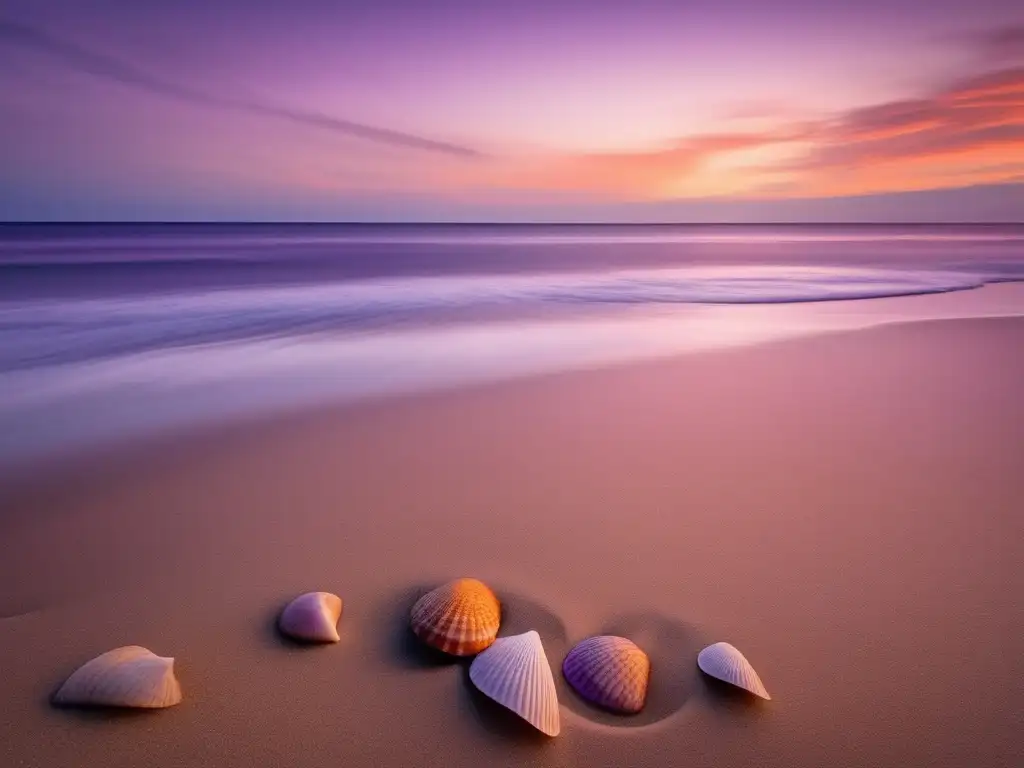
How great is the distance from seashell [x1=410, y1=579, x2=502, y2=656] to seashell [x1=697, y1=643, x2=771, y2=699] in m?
0.61

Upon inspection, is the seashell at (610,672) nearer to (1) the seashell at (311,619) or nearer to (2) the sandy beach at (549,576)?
(2) the sandy beach at (549,576)

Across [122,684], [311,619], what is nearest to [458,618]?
[311,619]

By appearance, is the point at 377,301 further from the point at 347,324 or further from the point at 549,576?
the point at 549,576

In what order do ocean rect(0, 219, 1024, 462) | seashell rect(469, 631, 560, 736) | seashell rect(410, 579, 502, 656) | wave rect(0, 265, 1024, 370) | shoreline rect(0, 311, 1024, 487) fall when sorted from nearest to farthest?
seashell rect(469, 631, 560, 736), seashell rect(410, 579, 502, 656), shoreline rect(0, 311, 1024, 487), ocean rect(0, 219, 1024, 462), wave rect(0, 265, 1024, 370)

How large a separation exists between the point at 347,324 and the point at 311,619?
6.66m

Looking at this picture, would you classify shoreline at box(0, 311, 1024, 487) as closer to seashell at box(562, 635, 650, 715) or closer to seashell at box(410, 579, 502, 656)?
seashell at box(410, 579, 502, 656)

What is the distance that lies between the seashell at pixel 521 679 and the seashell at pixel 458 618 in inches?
2.3

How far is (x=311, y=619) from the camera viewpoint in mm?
1824

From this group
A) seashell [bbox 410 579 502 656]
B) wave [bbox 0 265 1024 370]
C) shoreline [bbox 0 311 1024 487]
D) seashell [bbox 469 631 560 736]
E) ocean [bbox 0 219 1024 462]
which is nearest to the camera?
seashell [bbox 469 631 560 736]

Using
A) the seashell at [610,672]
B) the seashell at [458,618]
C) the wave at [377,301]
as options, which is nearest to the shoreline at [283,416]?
the seashell at [458,618]

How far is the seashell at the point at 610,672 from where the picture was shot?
1.59m

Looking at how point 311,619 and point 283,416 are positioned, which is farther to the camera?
point 283,416

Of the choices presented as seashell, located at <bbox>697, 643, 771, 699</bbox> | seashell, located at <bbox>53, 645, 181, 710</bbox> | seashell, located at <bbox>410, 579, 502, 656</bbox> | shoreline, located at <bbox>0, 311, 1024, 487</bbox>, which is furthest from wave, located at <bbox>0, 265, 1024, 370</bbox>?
seashell, located at <bbox>697, 643, 771, 699</bbox>

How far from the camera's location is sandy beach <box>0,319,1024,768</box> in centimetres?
151
